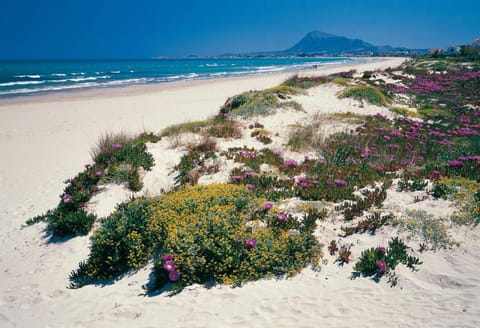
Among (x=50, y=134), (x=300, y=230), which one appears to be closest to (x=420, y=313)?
(x=300, y=230)

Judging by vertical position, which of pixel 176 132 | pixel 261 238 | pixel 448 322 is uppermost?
pixel 176 132

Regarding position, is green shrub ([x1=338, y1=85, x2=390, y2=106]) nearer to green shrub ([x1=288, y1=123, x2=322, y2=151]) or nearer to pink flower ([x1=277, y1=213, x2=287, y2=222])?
green shrub ([x1=288, y1=123, x2=322, y2=151])

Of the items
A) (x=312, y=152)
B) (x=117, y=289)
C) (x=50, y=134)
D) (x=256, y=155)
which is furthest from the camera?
(x=50, y=134)

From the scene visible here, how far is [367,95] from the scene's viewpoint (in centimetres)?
1820

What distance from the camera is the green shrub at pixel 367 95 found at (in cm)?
1783

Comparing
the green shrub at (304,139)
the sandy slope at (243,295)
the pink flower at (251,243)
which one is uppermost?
the green shrub at (304,139)

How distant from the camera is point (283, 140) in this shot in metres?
11.4

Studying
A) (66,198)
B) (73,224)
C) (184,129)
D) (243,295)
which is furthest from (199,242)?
(184,129)

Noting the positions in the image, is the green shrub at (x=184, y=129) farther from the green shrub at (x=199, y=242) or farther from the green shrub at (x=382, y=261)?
the green shrub at (x=382, y=261)

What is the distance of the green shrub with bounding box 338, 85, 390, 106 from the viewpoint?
17828 millimetres

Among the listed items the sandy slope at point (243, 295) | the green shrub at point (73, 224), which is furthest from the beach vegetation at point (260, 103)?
the green shrub at point (73, 224)

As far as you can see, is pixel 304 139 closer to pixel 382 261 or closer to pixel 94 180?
pixel 382 261

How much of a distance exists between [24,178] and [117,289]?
23.2ft

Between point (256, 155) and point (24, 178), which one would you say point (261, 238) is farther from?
point (24, 178)
